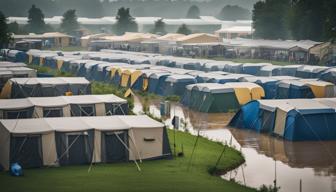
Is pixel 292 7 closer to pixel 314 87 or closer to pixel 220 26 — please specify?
pixel 314 87

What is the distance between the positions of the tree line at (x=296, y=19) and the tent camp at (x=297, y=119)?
34.1 m

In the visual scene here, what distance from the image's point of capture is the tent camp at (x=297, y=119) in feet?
90.2

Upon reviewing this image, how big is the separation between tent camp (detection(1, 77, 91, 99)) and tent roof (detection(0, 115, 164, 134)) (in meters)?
11.4

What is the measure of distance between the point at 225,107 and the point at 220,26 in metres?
106

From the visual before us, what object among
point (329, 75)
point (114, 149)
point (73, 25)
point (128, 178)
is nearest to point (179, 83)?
point (329, 75)

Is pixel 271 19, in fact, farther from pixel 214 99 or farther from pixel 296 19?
pixel 214 99

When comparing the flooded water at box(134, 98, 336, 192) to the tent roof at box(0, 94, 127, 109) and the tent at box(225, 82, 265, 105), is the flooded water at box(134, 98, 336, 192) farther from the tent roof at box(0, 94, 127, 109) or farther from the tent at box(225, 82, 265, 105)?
the tent at box(225, 82, 265, 105)

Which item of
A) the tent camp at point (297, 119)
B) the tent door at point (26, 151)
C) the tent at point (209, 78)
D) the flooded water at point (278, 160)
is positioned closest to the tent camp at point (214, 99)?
the flooded water at point (278, 160)

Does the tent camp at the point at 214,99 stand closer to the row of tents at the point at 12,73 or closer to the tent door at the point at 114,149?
the row of tents at the point at 12,73

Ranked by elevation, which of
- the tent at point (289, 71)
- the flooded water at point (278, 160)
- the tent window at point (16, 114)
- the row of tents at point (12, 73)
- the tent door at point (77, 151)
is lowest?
the flooded water at point (278, 160)

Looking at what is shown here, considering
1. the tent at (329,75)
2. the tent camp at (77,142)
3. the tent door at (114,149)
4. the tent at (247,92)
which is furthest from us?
the tent at (329,75)

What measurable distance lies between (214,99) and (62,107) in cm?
1005

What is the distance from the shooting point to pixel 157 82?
1763 inches

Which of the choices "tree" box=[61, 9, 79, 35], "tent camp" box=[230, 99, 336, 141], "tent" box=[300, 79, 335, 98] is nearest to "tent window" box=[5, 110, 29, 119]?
"tent camp" box=[230, 99, 336, 141]
